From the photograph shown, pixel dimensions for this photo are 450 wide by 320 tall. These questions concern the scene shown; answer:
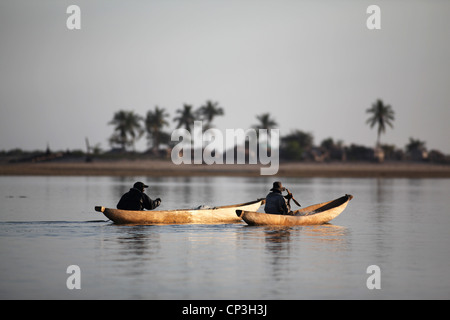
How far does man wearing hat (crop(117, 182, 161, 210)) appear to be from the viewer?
82.9ft

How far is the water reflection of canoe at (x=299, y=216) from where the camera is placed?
25312 millimetres

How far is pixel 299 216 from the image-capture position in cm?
2586

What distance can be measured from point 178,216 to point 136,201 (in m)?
1.79

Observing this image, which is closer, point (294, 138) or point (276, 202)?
point (276, 202)

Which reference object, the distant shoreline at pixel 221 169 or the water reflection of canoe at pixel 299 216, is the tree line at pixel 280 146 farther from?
the water reflection of canoe at pixel 299 216

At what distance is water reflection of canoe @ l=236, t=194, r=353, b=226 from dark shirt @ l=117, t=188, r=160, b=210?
10.8ft

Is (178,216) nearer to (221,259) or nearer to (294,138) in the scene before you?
(221,259)

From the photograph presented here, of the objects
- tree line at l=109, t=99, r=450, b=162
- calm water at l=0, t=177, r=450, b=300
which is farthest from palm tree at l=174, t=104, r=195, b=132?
calm water at l=0, t=177, r=450, b=300

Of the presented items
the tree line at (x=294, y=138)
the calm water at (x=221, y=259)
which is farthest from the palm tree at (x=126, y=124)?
the calm water at (x=221, y=259)

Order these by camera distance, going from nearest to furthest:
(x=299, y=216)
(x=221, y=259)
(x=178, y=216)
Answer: (x=221, y=259) → (x=299, y=216) → (x=178, y=216)

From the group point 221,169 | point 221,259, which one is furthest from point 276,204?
point 221,169

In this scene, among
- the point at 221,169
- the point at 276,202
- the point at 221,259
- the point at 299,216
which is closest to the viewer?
the point at 221,259

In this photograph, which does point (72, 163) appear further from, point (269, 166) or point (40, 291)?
point (40, 291)

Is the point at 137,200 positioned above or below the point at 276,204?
above
